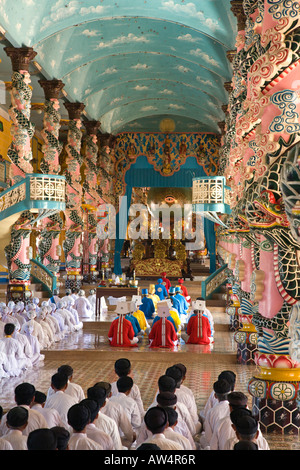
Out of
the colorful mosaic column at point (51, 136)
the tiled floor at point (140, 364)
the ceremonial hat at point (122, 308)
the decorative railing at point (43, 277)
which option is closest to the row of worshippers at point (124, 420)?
the tiled floor at point (140, 364)

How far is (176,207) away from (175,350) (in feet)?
77.1

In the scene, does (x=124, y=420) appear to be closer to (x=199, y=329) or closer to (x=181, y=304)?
(x=199, y=329)

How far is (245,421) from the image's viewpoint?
13.6 ft

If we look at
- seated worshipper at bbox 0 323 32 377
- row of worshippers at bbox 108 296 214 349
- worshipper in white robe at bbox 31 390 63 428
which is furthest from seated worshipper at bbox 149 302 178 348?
worshipper in white robe at bbox 31 390 63 428

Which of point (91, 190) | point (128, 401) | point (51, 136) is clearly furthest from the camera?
point (91, 190)

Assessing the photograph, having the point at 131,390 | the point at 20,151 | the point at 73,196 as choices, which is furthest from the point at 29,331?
the point at 73,196

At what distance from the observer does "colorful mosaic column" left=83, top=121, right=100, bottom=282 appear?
76.4 feet

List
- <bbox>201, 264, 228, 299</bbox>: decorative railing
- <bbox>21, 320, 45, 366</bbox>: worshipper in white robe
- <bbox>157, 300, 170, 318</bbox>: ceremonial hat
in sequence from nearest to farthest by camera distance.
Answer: <bbox>21, 320, 45, 366</bbox>: worshipper in white robe < <bbox>157, 300, 170, 318</bbox>: ceremonial hat < <bbox>201, 264, 228, 299</bbox>: decorative railing

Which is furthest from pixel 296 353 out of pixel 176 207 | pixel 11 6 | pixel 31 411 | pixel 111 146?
pixel 176 207

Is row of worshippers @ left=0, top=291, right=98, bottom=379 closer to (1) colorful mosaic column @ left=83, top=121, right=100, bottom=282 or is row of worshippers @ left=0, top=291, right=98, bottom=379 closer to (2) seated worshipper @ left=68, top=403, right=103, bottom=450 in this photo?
(2) seated worshipper @ left=68, top=403, right=103, bottom=450

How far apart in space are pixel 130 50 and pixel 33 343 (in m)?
11.7

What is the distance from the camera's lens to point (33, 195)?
14.0 meters

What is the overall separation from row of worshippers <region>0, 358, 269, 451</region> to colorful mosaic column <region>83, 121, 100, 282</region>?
17.3 meters

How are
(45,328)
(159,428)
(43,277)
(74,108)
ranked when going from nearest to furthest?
(159,428)
(45,328)
(43,277)
(74,108)
